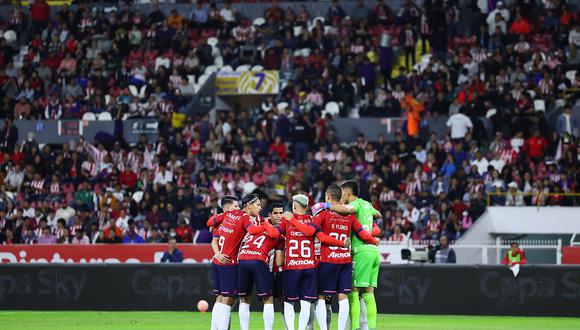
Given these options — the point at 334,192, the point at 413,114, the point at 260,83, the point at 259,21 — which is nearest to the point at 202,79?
the point at 260,83

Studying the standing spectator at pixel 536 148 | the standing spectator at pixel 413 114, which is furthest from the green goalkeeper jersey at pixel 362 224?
the standing spectator at pixel 413 114

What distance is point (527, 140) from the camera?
32781mm

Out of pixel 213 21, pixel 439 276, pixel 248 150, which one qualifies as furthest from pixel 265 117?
pixel 439 276

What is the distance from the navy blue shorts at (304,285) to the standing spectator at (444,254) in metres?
11.6

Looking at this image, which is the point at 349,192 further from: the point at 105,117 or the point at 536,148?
the point at 105,117

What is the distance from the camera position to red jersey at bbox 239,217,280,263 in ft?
54.7

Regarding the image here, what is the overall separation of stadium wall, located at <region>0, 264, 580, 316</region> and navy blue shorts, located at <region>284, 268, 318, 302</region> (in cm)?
899

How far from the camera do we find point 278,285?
17.3m

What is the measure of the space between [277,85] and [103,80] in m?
6.00

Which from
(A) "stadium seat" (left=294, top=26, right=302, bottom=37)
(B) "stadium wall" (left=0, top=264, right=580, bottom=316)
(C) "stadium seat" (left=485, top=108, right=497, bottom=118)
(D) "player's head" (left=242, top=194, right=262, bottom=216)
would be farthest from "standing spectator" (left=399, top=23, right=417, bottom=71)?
(D) "player's head" (left=242, top=194, right=262, bottom=216)

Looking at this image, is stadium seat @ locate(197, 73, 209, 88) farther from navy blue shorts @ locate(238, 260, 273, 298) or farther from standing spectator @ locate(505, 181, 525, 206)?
navy blue shorts @ locate(238, 260, 273, 298)

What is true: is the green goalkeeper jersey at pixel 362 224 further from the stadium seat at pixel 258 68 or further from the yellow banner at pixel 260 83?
the stadium seat at pixel 258 68

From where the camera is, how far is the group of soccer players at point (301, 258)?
16516mm

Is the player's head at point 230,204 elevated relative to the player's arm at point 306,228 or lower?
elevated
